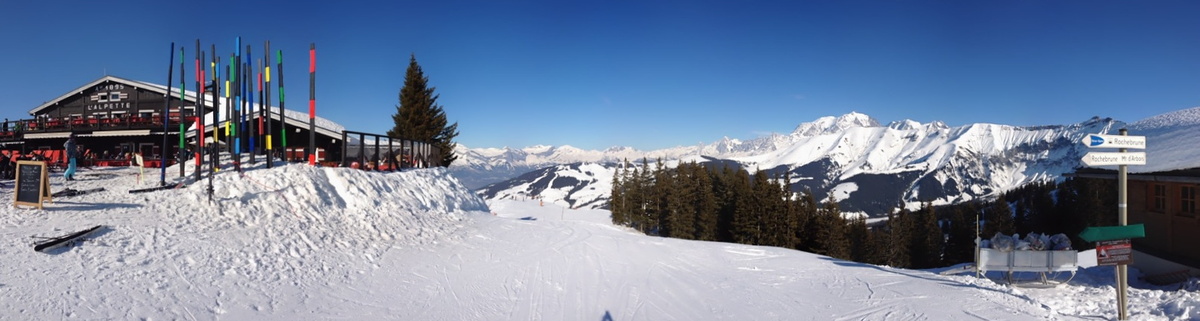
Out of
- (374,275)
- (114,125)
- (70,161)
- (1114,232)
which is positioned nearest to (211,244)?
(374,275)

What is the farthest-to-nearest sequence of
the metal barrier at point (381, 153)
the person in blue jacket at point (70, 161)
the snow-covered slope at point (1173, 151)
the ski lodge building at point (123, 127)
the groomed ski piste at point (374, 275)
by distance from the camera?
the ski lodge building at point (123, 127) < the metal barrier at point (381, 153) < the person in blue jacket at point (70, 161) < the snow-covered slope at point (1173, 151) < the groomed ski piste at point (374, 275)

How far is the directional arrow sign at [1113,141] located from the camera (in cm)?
950

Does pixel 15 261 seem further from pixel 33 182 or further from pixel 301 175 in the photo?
pixel 301 175

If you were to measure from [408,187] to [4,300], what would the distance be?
44.6ft

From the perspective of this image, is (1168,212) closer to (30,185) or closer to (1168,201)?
(1168,201)

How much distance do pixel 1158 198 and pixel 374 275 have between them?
2114 centimetres

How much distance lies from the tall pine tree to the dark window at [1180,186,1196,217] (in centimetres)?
3491

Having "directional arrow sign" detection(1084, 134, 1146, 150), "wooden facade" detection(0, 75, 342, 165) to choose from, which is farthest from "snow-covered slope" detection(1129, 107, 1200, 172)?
"wooden facade" detection(0, 75, 342, 165)

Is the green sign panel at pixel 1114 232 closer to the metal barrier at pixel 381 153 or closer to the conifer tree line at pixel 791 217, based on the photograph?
the metal barrier at pixel 381 153

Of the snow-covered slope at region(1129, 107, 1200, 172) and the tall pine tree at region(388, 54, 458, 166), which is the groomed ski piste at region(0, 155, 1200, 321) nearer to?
the snow-covered slope at region(1129, 107, 1200, 172)

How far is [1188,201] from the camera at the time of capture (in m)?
14.5

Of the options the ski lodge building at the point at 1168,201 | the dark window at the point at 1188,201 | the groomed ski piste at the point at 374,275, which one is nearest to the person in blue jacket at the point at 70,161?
the groomed ski piste at the point at 374,275

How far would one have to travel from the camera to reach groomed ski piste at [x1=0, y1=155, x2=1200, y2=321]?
349 inches

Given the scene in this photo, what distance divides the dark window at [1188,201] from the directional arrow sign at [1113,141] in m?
7.27
